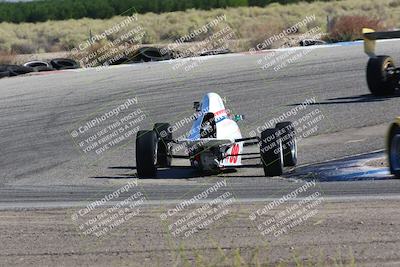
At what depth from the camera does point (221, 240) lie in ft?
30.9

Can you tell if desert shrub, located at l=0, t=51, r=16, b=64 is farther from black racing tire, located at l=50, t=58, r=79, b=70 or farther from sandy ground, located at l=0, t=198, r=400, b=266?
sandy ground, located at l=0, t=198, r=400, b=266

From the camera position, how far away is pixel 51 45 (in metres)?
53.6

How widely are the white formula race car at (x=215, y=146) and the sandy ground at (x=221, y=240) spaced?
10.2 ft

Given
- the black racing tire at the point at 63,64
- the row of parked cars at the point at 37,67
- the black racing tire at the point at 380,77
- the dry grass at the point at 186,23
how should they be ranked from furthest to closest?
the dry grass at the point at 186,23 → the black racing tire at the point at 63,64 → the row of parked cars at the point at 37,67 → the black racing tire at the point at 380,77

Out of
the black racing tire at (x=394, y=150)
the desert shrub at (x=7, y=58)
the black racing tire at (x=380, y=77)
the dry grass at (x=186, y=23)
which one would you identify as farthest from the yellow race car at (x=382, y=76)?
the dry grass at (x=186, y=23)

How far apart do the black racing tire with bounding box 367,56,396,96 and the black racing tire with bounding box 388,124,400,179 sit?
32.7 ft

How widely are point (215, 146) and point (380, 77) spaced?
29.2 feet

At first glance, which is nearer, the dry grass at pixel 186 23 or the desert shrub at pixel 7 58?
the desert shrub at pixel 7 58

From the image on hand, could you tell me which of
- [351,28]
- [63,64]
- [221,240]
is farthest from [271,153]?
[351,28]

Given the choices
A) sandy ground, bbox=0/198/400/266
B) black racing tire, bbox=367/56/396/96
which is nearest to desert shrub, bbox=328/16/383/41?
black racing tire, bbox=367/56/396/96

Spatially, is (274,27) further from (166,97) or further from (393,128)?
(393,128)

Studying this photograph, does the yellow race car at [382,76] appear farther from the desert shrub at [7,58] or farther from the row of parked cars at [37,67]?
the desert shrub at [7,58]

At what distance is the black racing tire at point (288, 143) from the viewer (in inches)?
591

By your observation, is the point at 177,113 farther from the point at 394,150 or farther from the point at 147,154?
the point at 394,150
